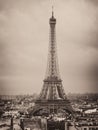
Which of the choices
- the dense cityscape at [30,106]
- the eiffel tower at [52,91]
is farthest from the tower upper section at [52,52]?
the dense cityscape at [30,106]

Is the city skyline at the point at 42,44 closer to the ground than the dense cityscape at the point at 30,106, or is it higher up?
higher up

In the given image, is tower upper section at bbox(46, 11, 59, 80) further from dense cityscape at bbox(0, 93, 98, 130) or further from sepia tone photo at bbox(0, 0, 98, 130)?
dense cityscape at bbox(0, 93, 98, 130)

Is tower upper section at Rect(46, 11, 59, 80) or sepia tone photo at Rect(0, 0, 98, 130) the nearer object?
sepia tone photo at Rect(0, 0, 98, 130)

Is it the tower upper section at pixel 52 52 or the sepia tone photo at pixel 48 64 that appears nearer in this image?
the sepia tone photo at pixel 48 64

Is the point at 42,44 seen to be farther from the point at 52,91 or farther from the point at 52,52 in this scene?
the point at 52,91

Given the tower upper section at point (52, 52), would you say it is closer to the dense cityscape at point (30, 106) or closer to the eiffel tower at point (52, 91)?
the eiffel tower at point (52, 91)

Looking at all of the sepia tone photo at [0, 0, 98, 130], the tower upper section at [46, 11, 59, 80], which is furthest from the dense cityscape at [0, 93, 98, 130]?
the tower upper section at [46, 11, 59, 80]

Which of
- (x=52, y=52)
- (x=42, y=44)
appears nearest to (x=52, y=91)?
(x=52, y=52)
